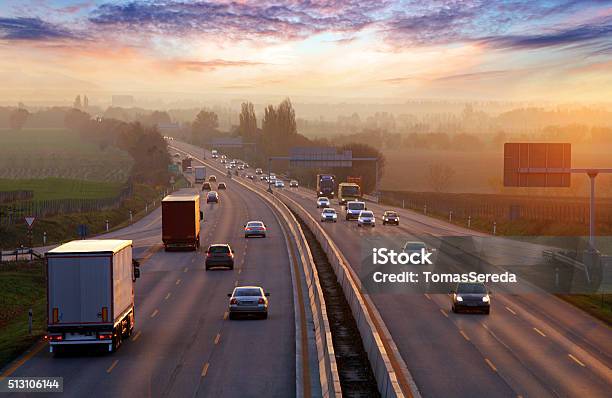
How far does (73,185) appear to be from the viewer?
125 meters

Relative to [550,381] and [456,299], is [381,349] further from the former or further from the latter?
[456,299]

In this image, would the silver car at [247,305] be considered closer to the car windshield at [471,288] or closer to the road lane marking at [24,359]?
the road lane marking at [24,359]

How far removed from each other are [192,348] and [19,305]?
1553 centimetres

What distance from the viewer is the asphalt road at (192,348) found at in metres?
21.0

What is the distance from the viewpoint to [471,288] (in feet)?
116

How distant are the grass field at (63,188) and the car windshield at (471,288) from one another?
74.0 m

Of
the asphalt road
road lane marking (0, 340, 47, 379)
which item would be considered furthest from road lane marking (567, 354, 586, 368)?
road lane marking (0, 340, 47, 379)

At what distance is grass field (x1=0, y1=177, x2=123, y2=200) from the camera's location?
108 metres

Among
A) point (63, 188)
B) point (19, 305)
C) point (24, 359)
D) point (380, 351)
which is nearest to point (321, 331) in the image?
point (380, 351)

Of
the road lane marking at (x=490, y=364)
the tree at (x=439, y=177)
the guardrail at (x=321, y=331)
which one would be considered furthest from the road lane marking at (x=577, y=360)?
the tree at (x=439, y=177)

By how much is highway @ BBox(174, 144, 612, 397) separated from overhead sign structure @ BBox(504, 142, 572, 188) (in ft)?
19.2

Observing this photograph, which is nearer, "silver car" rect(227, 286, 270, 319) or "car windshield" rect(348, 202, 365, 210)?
"silver car" rect(227, 286, 270, 319)

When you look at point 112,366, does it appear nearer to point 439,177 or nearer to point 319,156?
point 319,156

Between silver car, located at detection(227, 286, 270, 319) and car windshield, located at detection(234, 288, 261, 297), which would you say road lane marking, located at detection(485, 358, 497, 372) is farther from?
car windshield, located at detection(234, 288, 261, 297)
